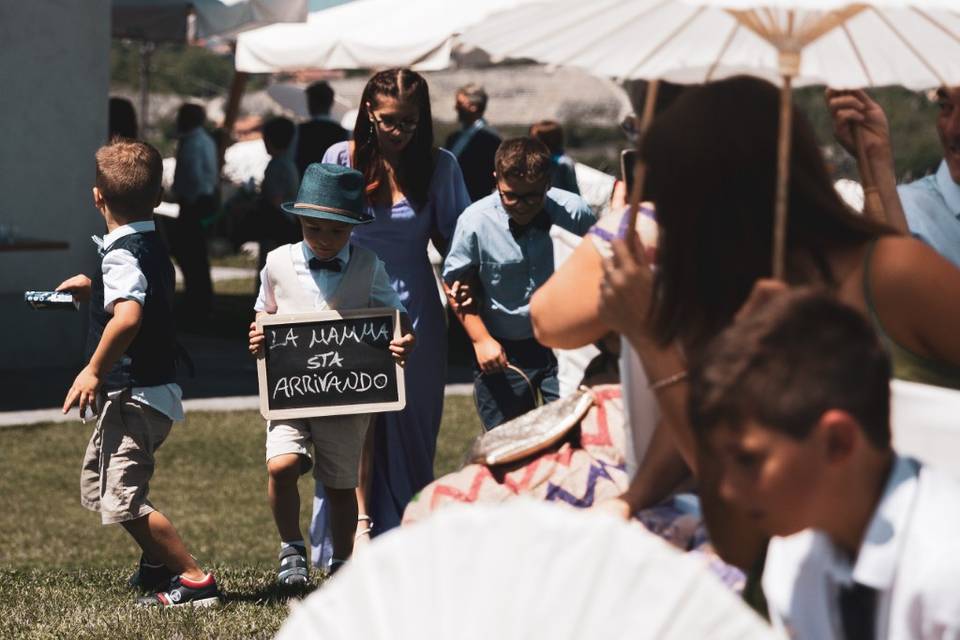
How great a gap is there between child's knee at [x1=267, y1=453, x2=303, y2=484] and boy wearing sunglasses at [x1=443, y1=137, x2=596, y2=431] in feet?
3.96

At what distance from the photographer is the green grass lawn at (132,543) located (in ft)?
17.9

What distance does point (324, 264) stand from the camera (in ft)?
19.5

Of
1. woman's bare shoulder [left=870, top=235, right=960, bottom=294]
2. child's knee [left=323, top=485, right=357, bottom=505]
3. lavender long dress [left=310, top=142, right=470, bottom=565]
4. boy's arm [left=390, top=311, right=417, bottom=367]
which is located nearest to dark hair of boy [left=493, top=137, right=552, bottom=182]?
lavender long dress [left=310, top=142, right=470, bottom=565]

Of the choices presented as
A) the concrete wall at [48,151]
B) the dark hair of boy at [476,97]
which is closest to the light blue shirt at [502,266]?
the dark hair of boy at [476,97]

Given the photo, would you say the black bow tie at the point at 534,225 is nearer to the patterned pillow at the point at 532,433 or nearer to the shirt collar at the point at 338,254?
the shirt collar at the point at 338,254

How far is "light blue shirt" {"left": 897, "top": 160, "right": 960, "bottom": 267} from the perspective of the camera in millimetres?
4293

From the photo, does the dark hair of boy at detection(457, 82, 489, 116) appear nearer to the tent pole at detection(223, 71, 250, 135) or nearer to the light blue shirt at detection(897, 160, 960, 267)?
the tent pole at detection(223, 71, 250, 135)

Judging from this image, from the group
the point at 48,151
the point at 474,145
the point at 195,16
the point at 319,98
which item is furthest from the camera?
the point at 195,16

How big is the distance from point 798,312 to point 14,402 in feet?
32.7

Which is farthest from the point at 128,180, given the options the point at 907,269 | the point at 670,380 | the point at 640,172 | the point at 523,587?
the point at 523,587

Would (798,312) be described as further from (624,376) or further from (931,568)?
(624,376)

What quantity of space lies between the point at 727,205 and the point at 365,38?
34.1ft

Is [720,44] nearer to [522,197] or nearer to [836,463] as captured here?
[836,463]

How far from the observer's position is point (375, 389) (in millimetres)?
6039
